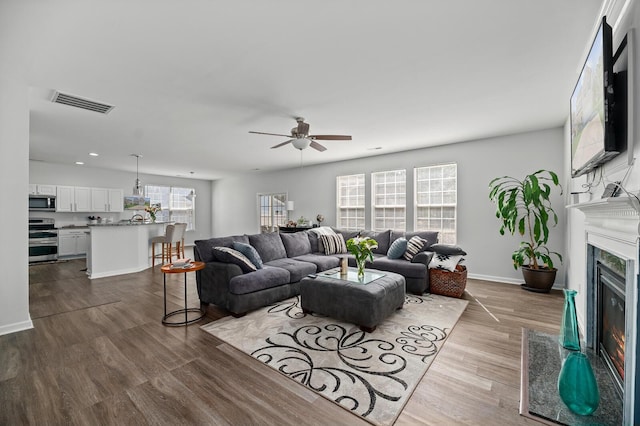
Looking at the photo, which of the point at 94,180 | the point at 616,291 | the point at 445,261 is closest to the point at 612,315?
the point at 616,291

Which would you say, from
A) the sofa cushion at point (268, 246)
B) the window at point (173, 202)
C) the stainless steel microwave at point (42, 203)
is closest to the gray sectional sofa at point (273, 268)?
the sofa cushion at point (268, 246)

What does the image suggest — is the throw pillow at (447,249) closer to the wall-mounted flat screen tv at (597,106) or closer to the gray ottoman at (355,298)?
the gray ottoman at (355,298)

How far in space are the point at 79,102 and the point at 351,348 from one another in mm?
4197

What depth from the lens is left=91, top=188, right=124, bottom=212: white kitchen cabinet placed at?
26.1ft

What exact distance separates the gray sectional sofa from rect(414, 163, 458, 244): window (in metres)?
0.90

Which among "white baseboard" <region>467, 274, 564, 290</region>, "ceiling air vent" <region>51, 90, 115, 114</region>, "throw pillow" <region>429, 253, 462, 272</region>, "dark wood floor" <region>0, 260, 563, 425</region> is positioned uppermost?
"ceiling air vent" <region>51, 90, 115, 114</region>

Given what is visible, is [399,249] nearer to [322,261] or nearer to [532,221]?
[322,261]

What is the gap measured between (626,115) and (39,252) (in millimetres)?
10294

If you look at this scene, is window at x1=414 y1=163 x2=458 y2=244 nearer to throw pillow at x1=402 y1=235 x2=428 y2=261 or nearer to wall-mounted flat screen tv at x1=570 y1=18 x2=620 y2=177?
throw pillow at x1=402 y1=235 x2=428 y2=261

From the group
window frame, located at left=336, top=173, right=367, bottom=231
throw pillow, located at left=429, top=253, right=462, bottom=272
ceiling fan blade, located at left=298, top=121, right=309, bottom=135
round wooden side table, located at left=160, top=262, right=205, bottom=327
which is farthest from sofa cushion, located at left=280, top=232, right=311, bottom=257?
throw pillow, located at left=429, top=253, right=462, bottom=272

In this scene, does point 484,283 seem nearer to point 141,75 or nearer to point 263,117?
point 263,117

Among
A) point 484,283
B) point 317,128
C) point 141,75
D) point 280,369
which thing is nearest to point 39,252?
point 141,75

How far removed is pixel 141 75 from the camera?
2760mm

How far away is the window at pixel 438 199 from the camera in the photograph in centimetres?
554
